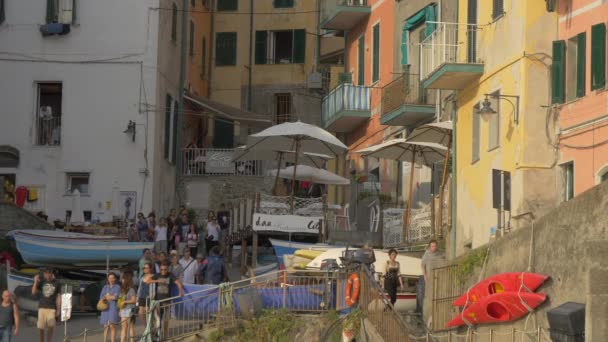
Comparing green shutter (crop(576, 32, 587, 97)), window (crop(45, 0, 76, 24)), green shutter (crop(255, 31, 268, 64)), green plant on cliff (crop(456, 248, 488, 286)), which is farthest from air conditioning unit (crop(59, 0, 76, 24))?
green plant on cliff (crop(456, 248, 488, 286))

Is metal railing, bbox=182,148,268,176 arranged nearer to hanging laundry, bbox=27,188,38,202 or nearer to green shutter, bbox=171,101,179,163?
green shutter, bbox=171,101,179,163

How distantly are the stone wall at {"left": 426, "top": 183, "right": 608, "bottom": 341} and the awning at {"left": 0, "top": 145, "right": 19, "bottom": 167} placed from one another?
2326cm

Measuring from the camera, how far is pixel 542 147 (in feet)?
94.4

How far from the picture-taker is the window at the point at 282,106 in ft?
183

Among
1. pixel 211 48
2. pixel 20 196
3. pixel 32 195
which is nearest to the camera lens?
pixel 20 196

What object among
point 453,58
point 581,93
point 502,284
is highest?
point 453,58

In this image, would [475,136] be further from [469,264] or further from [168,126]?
[168,126]

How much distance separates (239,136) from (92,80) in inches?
Result: 398

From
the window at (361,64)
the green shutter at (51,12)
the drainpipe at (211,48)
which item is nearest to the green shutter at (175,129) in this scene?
the green shutter at (51,12)

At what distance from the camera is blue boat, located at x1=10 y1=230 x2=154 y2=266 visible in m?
36.2

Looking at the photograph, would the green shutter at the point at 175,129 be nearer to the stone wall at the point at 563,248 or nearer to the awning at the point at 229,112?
the awning at the point at 229,112

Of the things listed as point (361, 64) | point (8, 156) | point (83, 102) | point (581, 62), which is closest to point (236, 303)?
point (581, 62)

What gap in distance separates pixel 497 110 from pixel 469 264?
4535 mm

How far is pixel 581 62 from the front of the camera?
27594 millimetres
